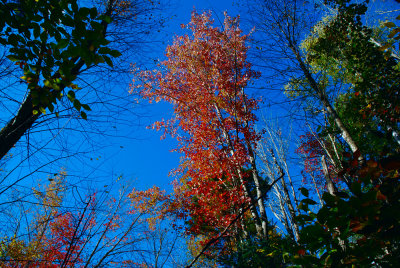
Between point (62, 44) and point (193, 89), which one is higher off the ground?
point (193, 89)

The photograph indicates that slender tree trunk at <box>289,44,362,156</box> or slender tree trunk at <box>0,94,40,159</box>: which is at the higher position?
slender tree trunk at <box>289,44,362,156</box>

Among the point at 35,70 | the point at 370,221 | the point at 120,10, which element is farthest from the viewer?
the point at 120,10

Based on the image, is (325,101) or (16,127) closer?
(16,127)

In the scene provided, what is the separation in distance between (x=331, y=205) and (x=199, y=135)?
22.2ft

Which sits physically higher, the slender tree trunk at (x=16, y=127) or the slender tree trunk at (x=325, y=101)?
the slender tree trunk at (x=325, y=101)

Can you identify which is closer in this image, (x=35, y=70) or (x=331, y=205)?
(x=331, y=205)

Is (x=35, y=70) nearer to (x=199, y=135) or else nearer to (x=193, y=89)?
(x=199, y=135)

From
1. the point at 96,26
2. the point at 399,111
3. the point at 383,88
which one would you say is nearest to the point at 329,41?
the point at 383,88

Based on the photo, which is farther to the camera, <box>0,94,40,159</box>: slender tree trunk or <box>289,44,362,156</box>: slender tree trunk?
<box>289,44,362,156</box>: slender tree trunk

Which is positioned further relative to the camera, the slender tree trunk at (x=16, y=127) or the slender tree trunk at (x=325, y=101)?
the slender tree trunk at (x=325, y=101)

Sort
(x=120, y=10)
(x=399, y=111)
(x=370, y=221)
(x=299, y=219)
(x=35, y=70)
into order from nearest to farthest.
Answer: (x=370, y=221), (x=299, y=219), (x=35, y=70), (x=399, y=111), (x=120, y=10)

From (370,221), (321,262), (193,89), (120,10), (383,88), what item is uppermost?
(193,89)

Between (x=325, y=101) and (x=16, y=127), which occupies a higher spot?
(x=325, y=101)

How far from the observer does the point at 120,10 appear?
11.1ft
